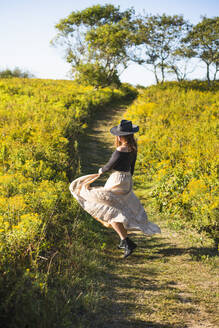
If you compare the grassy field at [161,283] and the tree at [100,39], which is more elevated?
the tree at [100,39]

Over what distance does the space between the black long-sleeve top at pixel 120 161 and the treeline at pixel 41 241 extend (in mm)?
1024

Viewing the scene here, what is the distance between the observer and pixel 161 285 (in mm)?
4156

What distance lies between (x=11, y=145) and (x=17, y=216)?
356 centimetres

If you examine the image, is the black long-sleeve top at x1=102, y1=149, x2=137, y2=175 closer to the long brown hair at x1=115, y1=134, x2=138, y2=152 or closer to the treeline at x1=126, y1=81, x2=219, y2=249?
the long brown hair at x1=115, y1=134, x2=138, y2=152

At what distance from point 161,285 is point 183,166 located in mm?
3489

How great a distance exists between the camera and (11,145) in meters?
7.25

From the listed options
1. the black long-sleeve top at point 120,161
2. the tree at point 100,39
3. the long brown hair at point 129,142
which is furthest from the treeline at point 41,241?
the tree at point 100,39

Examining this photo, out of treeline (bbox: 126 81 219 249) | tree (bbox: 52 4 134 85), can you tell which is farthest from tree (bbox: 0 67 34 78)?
treeline (bbox: 126 81 219 249)

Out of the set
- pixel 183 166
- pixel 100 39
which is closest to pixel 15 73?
pixel 100 39

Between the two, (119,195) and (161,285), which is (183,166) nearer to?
(119,195)

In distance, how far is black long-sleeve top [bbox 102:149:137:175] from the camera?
4586mm

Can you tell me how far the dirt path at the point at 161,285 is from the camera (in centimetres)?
336

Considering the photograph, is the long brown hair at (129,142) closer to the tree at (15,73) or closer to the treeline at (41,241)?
the treeline at (41,241)

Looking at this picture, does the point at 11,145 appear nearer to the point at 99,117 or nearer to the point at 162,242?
the point at 162,242
